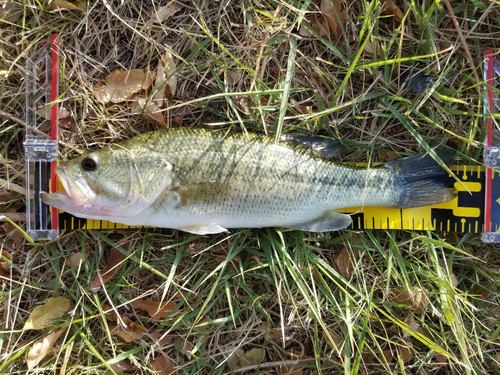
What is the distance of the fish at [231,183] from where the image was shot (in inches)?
109

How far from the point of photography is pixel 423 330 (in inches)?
125

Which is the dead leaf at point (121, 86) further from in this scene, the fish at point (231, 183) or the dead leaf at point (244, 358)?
the dead leaf at point (244, 358)

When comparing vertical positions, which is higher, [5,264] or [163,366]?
[5,264]

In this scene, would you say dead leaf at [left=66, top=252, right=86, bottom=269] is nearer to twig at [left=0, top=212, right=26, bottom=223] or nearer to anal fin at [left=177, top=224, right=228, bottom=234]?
twig at [left=0, top=212, right=26, bottom=223]

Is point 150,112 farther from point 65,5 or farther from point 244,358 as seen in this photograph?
point 244,358

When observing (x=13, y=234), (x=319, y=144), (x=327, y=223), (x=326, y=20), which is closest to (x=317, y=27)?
(x=326, y=20)

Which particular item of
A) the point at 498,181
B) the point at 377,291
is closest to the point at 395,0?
the point at 498,181

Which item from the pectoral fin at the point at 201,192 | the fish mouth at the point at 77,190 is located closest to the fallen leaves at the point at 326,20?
the pectoral fin at the point at 201,192

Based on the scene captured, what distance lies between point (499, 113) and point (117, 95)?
292 centimetres

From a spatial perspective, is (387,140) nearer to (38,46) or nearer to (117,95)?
(117,95)

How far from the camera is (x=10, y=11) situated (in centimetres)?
313

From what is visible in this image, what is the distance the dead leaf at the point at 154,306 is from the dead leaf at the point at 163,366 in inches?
12.6

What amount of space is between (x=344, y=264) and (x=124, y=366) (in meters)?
1.86

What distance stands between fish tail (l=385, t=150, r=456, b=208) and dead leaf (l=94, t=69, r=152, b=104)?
1.97 meters
